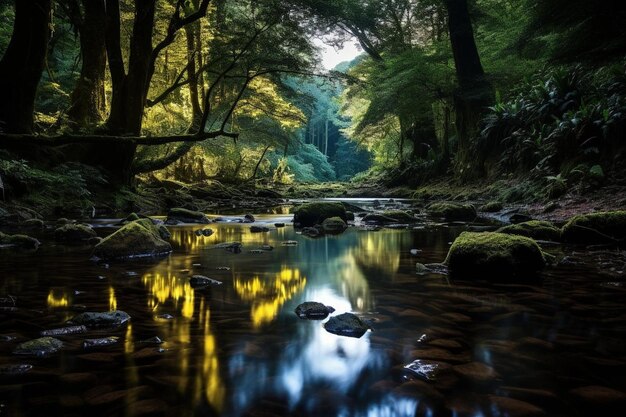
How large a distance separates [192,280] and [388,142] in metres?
34.4

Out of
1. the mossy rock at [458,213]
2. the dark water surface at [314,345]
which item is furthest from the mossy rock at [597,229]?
the mossy rock at [458,213]

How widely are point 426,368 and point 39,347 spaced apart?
176cm

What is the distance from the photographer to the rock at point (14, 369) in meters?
1.73

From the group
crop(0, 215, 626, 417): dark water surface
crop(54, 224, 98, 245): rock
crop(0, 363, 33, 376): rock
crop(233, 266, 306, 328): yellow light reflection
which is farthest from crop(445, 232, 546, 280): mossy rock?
crop(54, 224, 98, 245): rock

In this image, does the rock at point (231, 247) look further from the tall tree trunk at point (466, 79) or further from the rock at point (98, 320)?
the tall tree trunk at point (466, 79)

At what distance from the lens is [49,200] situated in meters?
9.55

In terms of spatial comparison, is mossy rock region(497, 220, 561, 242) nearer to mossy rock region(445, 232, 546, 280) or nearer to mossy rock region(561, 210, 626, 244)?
mossy rock region(561, 210, 626, 244)

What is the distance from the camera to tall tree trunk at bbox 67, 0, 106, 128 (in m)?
11.7

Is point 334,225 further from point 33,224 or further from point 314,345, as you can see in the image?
point 314,345

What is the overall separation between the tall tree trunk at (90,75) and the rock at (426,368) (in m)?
11.9

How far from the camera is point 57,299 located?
2.93 metres

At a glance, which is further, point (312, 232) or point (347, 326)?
point (312, 232)

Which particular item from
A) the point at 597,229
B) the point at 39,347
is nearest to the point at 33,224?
the point at 39,347

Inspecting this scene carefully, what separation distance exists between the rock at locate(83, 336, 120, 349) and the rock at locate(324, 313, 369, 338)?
1.12 meters
